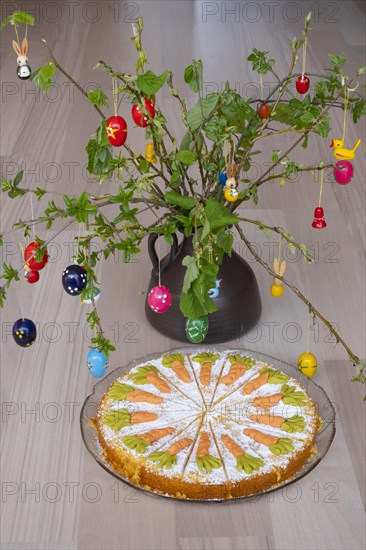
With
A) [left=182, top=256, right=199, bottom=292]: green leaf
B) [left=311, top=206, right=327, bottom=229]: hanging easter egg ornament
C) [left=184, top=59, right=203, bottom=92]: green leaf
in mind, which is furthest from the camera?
[left=311, top=206, right=327, bottom=229]: hanging easter egg ornament

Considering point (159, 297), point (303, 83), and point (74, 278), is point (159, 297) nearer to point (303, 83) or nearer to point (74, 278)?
point (74, 278)

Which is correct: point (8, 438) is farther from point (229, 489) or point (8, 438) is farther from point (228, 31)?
point (228, 31)

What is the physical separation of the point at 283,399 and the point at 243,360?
0.33 feet

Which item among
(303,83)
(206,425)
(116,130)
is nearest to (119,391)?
(206,425)

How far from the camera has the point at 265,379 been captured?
1.21 meters

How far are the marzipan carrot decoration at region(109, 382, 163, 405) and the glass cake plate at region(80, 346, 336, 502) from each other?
2 cm

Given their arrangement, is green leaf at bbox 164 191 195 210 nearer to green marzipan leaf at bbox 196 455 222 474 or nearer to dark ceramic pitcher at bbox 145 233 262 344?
dark ceramic pitcher at bbox 145 233 262 344

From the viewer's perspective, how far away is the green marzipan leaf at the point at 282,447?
3.54ft

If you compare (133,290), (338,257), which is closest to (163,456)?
(133,290)

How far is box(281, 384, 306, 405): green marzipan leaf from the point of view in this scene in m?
1.17

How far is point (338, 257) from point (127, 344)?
46 centimetres

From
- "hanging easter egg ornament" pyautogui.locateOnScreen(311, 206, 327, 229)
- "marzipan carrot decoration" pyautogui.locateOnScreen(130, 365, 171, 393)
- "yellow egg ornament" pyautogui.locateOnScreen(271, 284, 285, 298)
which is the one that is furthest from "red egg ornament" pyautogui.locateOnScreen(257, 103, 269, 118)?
"marzipan carrot decoration" pyautogui.locateOnScreen(130, 365, 171, 393)

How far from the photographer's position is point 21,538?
1029 mm

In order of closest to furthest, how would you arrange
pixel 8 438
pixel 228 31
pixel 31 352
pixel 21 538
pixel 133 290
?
pixel 21 538, pixel 8 438, pixel 31 352, pixel 133 290, pixel 228 31
